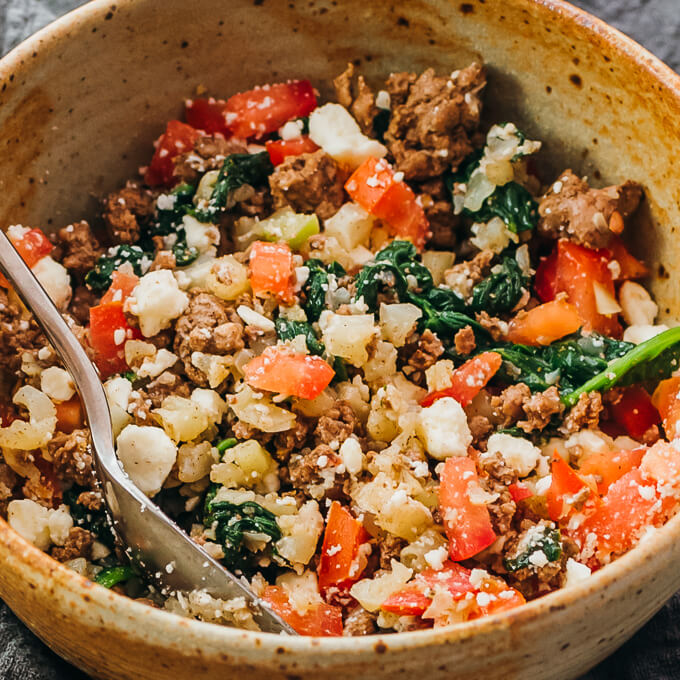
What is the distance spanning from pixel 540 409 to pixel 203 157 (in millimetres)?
1534

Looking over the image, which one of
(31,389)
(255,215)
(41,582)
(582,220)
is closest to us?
(41,582)

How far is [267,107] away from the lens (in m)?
3.52

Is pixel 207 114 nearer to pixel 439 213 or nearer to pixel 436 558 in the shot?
pixel 439 213

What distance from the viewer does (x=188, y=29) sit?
11.2 feet

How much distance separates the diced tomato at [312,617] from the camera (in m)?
2.48

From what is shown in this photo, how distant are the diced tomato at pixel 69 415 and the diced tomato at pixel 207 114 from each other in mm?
1267

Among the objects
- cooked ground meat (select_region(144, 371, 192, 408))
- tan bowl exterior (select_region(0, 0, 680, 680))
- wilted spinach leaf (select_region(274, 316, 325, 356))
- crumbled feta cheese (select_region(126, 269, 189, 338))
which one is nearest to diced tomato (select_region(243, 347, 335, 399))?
wilted spinach leaf (select_region(274, 316, 325, 356))

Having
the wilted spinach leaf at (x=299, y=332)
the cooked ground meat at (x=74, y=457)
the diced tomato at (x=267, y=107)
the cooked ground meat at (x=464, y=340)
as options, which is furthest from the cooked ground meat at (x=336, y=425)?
the diced tomato at (x=267, y=107)

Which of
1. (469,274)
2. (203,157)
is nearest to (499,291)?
(469,274)

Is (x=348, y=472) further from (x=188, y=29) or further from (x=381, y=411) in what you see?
(x=188, y=29)

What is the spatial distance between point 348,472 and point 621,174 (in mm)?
1496

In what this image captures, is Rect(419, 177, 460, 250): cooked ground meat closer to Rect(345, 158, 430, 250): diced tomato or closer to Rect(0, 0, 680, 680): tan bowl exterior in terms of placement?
Rect(345, 158, 430, 250): diced tomato

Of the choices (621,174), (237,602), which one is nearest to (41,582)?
(237,602)

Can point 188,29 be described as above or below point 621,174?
below
